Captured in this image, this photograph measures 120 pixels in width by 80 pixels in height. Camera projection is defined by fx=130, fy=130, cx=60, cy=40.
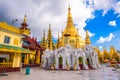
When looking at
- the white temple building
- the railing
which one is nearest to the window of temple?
the railing

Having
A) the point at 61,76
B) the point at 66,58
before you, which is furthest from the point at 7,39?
the point at 66,58

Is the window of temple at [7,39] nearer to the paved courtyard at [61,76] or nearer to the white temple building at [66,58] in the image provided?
the paved courtyard at [61,76]

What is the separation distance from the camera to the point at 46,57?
1201 inches

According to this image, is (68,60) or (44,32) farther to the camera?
(44,32)

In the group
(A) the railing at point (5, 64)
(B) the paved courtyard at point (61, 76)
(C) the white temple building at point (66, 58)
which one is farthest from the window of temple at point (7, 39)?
(C) the white temple building at point (66, 58)

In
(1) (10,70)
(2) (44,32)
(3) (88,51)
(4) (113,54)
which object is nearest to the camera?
(1) (10,70)

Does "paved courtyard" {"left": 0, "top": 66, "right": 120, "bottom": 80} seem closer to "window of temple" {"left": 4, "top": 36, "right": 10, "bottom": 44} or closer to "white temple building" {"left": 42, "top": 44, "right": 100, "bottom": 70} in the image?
"window of temple" {"left": 4, "top": 36, "right": 10, "bottom": 44}

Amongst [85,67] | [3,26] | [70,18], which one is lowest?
[85,67]

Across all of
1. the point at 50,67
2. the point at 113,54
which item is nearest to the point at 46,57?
the point at 50,67

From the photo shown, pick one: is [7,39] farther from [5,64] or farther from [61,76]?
[61,76]

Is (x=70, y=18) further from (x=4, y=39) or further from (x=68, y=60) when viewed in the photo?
(x=4, y=39)

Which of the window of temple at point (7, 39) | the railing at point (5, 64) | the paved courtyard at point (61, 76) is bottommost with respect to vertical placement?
the paved courtyard at point (61, 76)

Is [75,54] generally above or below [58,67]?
above

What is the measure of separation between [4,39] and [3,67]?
4302 mm
